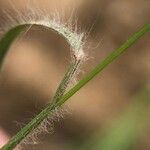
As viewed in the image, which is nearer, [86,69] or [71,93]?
[71,93]

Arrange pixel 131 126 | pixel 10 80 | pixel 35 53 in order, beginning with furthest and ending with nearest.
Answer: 1. pixel 35 53
2. pixel 10 80
3. pixel 131 126

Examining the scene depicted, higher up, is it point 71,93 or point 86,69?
point 86,69

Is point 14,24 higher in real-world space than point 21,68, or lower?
lower

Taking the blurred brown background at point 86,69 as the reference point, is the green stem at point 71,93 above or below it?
below

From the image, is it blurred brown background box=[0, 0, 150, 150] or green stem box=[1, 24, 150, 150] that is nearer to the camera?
green stem box=[1, 24, 150, 150]

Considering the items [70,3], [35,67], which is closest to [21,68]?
[35,67]

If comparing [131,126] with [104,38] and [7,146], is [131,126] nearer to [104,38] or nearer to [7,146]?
[7,146]

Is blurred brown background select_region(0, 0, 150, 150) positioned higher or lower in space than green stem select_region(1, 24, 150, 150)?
higher

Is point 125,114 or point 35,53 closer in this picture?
point 125,114
